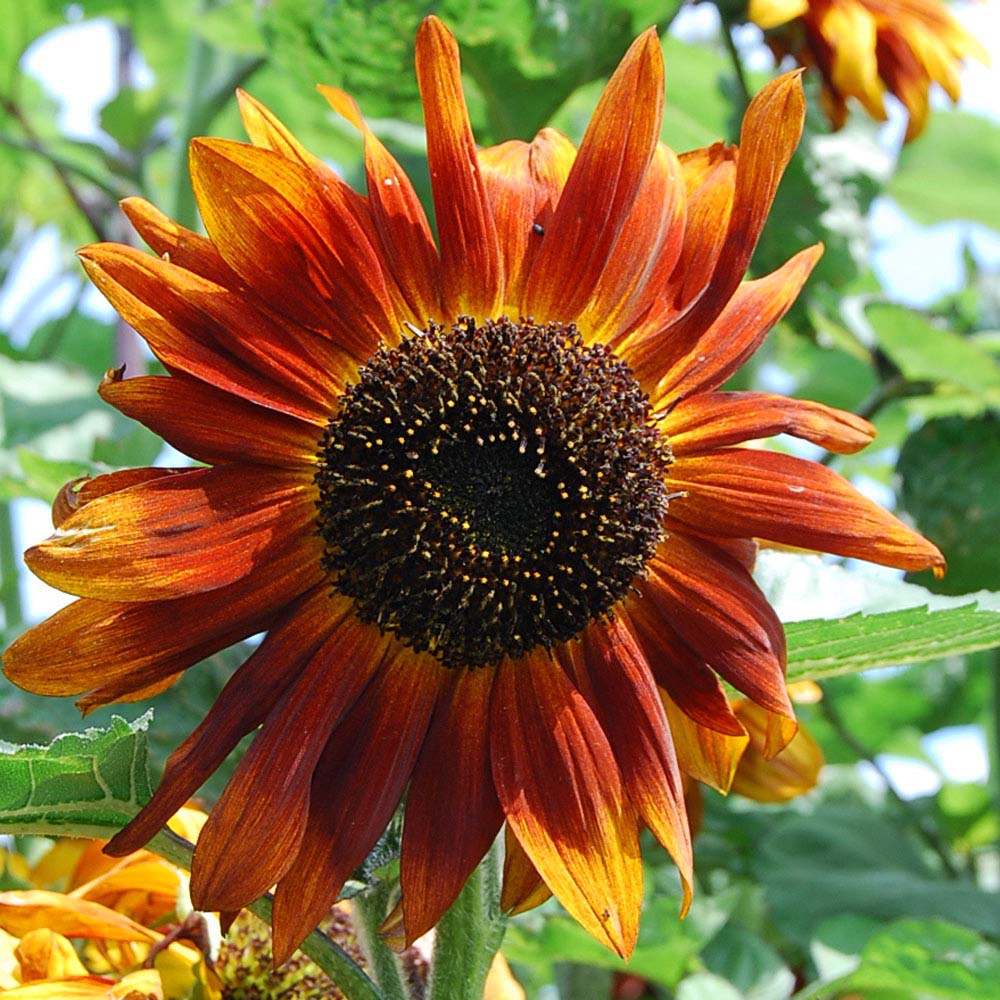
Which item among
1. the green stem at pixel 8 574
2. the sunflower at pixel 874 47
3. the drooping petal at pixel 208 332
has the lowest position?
the green stem at pixel 8 574

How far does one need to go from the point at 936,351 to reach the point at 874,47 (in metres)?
0.31

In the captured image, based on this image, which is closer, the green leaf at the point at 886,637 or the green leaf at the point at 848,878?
the green leaf at the point at 886,637

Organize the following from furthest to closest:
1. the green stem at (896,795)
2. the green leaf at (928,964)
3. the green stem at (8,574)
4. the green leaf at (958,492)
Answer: the green stem at (8,574) < the green stem at (896,795) < the green leaf at (958,492) < the green leaf at (928,964)

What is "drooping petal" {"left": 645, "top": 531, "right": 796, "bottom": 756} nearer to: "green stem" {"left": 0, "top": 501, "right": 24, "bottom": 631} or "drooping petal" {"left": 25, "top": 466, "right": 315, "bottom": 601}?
"drooping petal" {"left": 25, "top": 466, "right": 315, "bottom": 601}

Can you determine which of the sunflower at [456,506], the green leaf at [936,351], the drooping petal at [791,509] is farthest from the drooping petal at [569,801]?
the green leaf at [936,351]

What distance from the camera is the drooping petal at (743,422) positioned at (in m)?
0.67

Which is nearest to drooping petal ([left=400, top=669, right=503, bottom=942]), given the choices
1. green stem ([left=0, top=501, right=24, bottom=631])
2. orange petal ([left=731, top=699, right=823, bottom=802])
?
orange petal ([left=731, top=699, right=823, bottom=802])

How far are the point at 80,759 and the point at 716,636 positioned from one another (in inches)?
10.6

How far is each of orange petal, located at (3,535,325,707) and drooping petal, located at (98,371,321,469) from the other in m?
0.06

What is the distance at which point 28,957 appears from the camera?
63 cm

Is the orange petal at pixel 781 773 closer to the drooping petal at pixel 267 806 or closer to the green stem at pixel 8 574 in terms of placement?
the drooping petal at pixel 267 806

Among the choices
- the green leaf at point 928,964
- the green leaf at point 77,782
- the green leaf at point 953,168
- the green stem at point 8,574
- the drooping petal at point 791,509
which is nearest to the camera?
the green leaf at point 77,782

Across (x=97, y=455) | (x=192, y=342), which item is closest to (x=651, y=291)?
(x=192, y=342)

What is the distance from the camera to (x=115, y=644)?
0.59 metres
